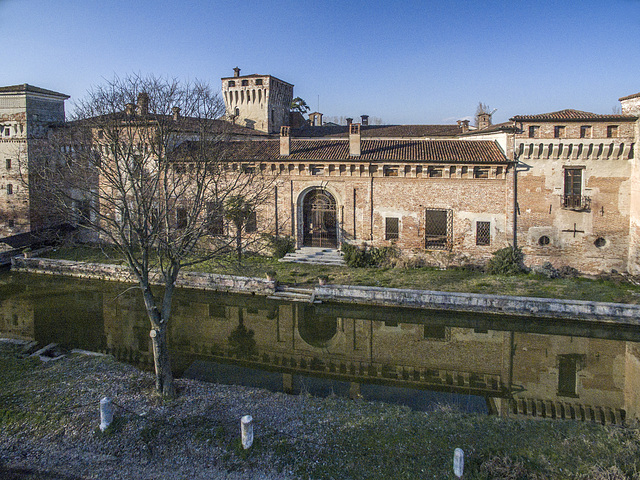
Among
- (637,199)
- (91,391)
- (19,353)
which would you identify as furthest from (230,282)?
(637,199)

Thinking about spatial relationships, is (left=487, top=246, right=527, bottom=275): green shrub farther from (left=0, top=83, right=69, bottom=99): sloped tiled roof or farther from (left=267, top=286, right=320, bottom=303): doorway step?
(left=0, top=83, right=69, bottom=99): sloped tiled roof

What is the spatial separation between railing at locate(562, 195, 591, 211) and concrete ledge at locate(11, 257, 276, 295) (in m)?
12.3

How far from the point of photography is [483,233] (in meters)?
19.3

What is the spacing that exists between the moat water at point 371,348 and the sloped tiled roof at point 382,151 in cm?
745

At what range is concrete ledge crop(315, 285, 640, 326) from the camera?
1398 centimetres

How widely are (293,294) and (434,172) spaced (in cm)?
853

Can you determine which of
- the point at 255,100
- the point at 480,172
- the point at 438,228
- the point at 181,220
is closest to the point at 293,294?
the point at 181,220

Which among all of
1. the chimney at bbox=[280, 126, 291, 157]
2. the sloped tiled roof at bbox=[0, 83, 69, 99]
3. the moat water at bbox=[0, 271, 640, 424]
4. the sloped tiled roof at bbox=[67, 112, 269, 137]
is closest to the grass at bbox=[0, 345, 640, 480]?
the moat water at bbox=[0, 271, 640, 424]

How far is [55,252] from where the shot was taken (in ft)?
73.3

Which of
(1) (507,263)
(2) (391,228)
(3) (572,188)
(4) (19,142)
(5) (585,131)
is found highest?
(4) (19,142)

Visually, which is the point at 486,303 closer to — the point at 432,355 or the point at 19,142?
the point at 432,355

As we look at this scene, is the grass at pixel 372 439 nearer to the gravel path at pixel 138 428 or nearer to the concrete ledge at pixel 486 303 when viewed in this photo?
the gravel path at pixel 138 428

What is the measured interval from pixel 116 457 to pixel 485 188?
1696cm

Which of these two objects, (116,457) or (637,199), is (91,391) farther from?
(637,199)
